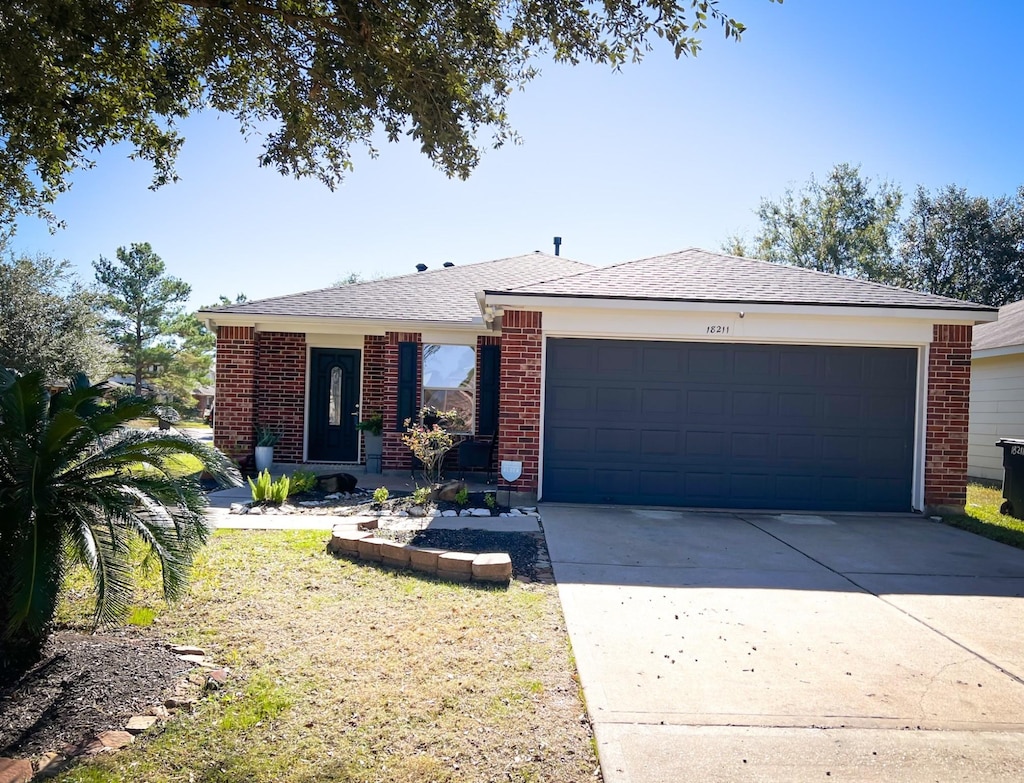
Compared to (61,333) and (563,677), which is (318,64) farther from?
(61,333)

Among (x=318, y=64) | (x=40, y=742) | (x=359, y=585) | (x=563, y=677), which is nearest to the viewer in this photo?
(x=40, y=742)

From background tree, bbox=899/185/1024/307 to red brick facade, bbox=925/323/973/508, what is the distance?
23.0 meters

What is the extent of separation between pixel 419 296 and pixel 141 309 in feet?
102

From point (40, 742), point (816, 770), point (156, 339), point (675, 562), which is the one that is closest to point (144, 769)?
point (40, 742)

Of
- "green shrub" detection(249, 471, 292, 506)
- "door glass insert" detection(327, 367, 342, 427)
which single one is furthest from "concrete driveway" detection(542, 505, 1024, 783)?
"door glass insert" detection(327, 367, 342, 427)

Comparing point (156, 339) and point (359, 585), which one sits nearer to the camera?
point (359, 585)

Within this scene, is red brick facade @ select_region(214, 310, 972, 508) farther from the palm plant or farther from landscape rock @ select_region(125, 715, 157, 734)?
landscape rock @ select_region(125, 715, 157, 734)

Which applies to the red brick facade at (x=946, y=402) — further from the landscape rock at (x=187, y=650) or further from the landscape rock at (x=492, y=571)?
the landscape rock at (x=187, y=650)

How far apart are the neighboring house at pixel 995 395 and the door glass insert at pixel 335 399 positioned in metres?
12.8

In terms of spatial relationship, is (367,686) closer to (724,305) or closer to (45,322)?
(724,305)

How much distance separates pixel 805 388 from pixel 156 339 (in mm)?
38511

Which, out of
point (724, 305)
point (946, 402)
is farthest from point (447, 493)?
point (946, 402)

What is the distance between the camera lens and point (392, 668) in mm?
3920

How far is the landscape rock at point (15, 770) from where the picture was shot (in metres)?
2.76
